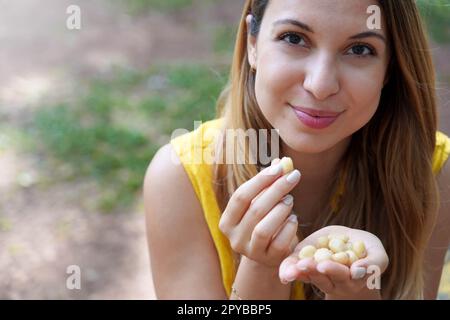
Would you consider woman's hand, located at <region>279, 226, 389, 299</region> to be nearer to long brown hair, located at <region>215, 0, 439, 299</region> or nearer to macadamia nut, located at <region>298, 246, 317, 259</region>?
macadamia nut, located at <region>298, 246, 317, 259</region>

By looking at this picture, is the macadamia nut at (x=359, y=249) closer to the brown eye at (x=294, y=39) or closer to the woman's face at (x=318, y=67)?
the woman's face at (x=318, y=67)

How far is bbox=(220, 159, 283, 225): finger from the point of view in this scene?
1.64 meters

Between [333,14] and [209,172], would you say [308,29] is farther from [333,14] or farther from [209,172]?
[209,172]

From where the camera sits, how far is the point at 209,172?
208cm

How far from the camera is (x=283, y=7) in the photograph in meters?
1.77

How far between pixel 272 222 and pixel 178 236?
0.53 m

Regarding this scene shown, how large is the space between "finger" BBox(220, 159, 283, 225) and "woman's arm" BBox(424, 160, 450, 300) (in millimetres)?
756

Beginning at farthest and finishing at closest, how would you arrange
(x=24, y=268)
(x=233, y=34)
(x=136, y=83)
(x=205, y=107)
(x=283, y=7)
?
1. (x=233, y=34)
2. (x=136, y=83)
3. (x=205, y=107)
4. (x=24, y=268)
5. (x=283, y=7)

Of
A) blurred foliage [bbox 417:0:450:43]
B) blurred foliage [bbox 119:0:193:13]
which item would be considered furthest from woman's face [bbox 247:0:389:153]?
blurred foliage [bbox 119:0:193:13]

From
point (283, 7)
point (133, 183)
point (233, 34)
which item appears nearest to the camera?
point (283, 7)

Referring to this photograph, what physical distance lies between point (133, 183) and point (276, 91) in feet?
5.51

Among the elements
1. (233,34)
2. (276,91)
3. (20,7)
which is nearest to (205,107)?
(233,34)

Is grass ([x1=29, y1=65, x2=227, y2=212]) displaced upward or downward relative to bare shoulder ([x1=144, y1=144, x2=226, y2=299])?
upward
